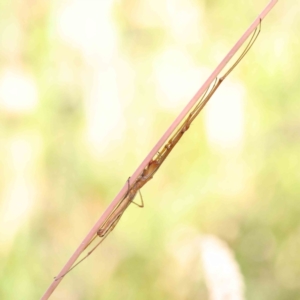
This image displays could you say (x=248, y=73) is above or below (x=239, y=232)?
above

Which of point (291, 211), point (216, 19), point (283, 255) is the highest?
point (216, 19)

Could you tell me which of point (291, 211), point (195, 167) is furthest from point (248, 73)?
point (291, 211)

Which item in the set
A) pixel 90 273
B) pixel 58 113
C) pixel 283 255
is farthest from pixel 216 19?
pixel 90 273

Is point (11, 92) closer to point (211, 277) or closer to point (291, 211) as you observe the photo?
point (211, 277)

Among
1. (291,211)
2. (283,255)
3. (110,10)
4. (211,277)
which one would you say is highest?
(110,10)

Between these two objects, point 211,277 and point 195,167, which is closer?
point 211,277

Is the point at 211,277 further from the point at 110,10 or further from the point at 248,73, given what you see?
the point at 110,10
